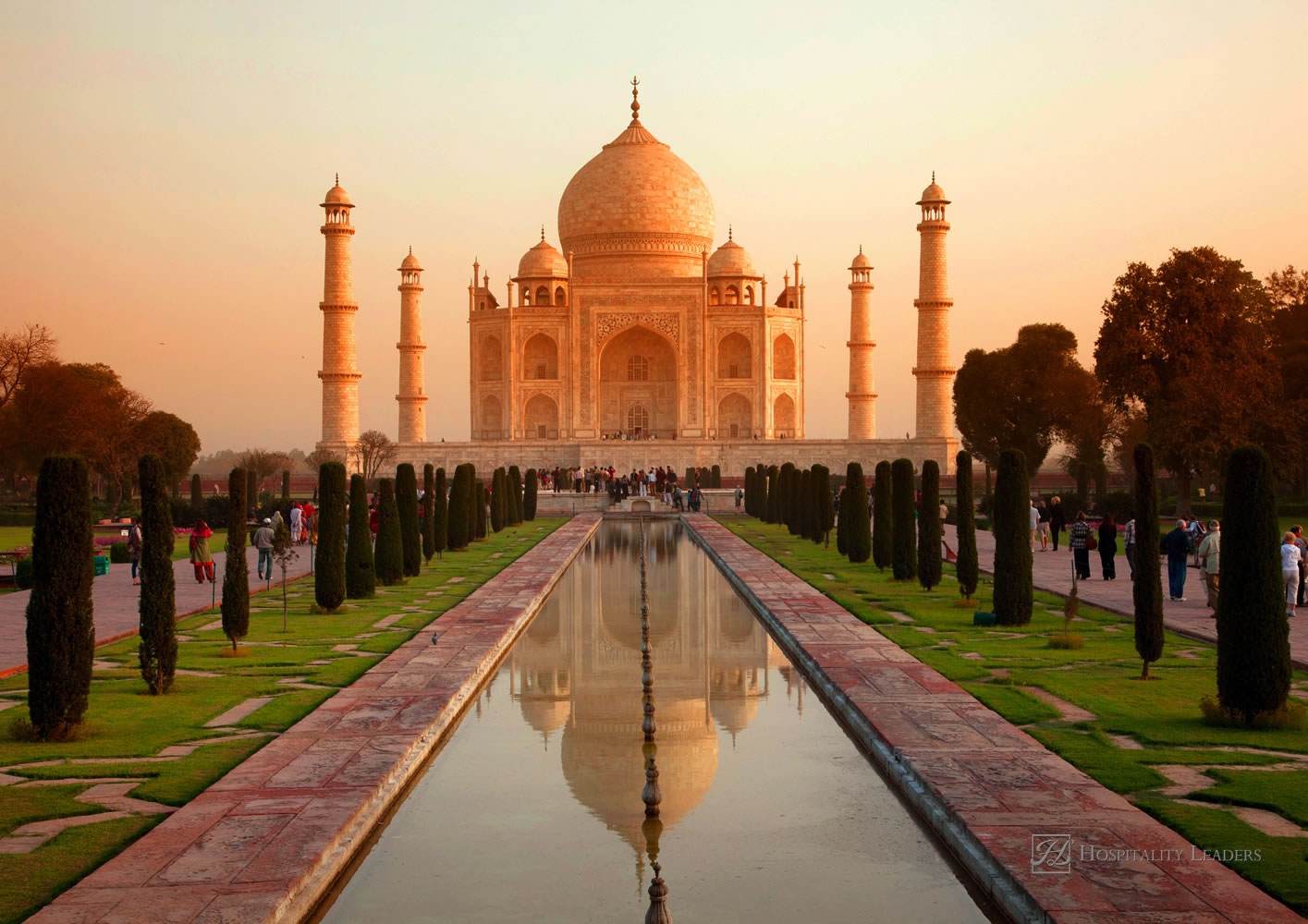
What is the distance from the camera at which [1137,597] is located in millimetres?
8031

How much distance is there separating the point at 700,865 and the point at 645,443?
3577cm

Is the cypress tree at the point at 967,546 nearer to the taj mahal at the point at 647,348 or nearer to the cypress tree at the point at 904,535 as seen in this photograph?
the cypress tree at the point at 904,535

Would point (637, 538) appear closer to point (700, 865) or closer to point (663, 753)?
point (663, 753)

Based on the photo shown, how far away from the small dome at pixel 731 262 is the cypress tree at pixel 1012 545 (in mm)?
36083

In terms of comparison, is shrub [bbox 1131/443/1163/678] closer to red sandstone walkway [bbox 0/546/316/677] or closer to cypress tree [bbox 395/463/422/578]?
red sandstone walkway [bbox 0/546/316/677]

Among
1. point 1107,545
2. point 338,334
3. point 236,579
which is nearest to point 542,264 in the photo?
point 338,334

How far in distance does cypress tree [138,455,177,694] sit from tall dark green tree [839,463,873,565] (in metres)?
10.7

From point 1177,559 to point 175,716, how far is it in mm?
8768

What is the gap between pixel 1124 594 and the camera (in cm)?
1300

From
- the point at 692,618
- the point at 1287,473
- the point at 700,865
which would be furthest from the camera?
the point at 1287,473

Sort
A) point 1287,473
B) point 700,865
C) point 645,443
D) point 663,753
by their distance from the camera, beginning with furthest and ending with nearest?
1. point 645,443
2. point 1287,473
3. point 663,753
4. point 700,865

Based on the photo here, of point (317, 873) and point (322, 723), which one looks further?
point (322, 723)

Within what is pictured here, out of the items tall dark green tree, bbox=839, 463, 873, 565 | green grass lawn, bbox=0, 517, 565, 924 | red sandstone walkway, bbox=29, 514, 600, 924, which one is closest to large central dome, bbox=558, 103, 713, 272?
tall dark green tree, bbox=839, 463, 873, 565

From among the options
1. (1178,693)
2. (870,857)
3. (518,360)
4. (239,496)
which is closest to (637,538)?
(239,496)
